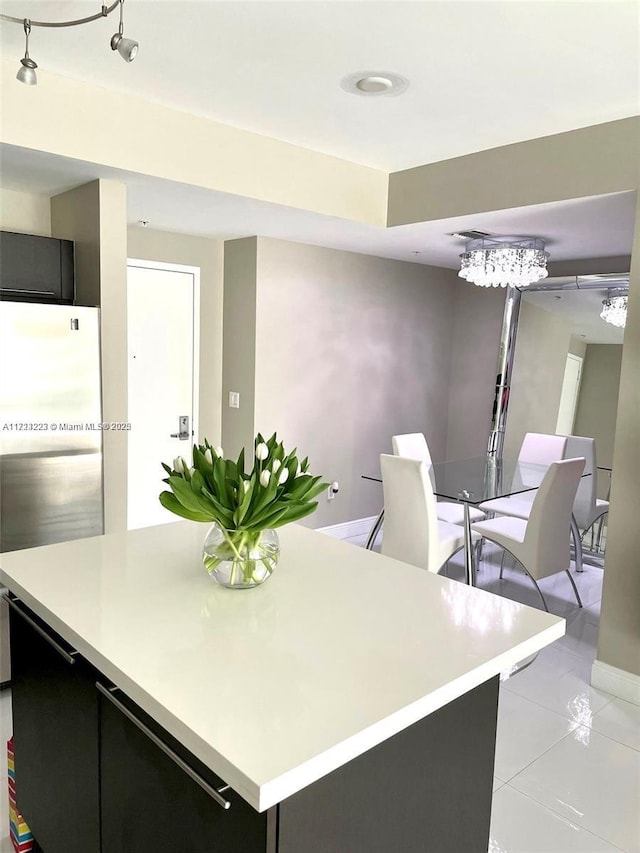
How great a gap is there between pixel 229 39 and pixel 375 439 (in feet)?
12.2

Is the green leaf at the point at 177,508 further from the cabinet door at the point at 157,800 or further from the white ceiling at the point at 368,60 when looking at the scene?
the white ceiling at the point at 368,60

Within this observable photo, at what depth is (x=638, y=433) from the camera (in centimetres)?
290

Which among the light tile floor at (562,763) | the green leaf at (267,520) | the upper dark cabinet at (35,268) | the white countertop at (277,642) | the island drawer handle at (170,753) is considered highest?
the upper dark cabinet at (35,268)

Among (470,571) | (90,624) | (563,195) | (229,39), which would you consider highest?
(229,39)

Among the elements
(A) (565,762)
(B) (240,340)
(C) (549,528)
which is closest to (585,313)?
(C) (549,528)

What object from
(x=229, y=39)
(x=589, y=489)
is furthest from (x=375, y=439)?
(x=229, y=39)

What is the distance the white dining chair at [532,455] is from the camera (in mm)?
4680

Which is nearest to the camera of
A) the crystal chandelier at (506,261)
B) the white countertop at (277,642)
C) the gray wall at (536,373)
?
the white countertop at (277,642)

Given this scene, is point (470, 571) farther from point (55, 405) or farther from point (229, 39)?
point (229, 39)

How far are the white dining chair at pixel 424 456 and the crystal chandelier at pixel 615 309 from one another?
1.56 metres

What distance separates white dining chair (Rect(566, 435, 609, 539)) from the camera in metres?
4.61

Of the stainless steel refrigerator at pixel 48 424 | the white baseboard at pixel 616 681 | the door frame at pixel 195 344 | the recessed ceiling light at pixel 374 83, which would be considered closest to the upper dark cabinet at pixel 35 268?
the stainless steel refrigerator at pixel 48 424

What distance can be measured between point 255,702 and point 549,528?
2.86 m

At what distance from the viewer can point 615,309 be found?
4.76m
